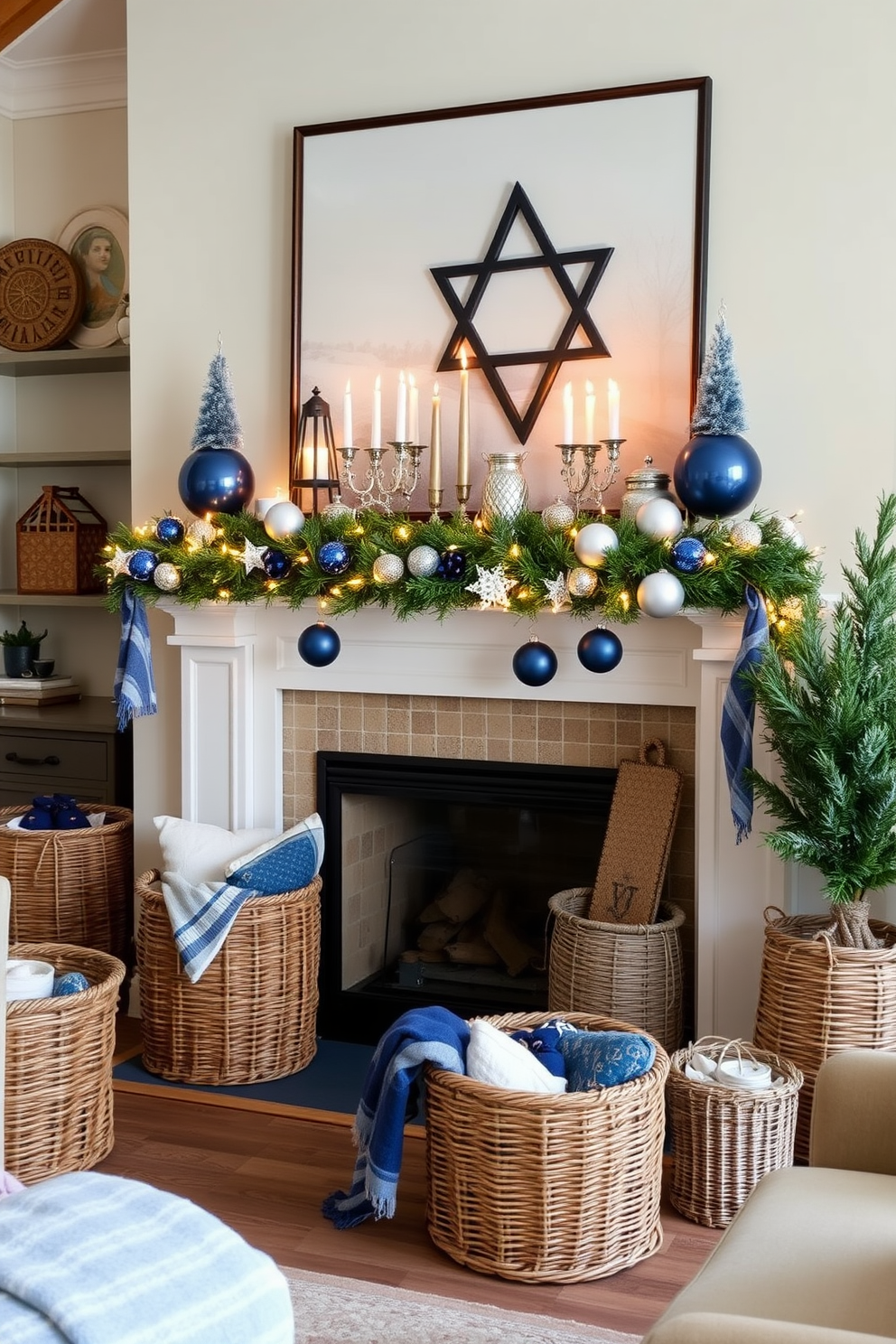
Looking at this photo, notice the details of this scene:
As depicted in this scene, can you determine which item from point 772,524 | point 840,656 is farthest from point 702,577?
point 840,656

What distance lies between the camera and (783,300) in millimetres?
3113

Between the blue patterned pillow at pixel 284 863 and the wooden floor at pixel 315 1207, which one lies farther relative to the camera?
the blue patterned pillow at pixel 284 863

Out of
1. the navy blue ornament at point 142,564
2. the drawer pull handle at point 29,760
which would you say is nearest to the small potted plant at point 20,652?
the drawer pull handle at point 29,760

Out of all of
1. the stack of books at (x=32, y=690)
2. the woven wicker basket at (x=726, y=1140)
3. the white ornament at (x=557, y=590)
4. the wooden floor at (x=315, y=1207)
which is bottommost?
the wooden floor at (x=315, y=1207)

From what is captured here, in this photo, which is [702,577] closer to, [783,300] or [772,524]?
[772,524]

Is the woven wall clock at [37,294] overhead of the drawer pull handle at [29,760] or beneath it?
overhead

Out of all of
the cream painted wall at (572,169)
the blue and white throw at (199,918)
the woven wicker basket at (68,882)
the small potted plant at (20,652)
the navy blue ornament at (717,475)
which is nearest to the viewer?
the navy blue ornament at (717,475)

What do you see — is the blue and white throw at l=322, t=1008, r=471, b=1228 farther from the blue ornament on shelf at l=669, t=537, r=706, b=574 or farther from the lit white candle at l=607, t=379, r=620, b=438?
the lit white candle at l=607, t=379, r=620, b=438

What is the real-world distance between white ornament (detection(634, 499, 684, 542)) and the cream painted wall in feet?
0.96

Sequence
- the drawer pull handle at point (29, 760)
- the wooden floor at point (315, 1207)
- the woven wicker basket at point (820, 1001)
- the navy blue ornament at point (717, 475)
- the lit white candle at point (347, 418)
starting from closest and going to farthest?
the wooden floor at point (315, 1207)
the woven wicker basket at point (820, 1001)
the navy blue ornament at point (717, 475)
the lit white candle at point (347, 418)
the drawer pull handle at point (29, 760)

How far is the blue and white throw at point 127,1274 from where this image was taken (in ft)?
4.86

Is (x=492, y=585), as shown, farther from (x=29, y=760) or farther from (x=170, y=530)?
(x=29, y=760)

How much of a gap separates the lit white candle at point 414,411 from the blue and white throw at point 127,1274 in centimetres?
211

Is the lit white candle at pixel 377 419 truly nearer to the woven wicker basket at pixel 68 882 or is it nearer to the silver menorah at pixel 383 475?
the silver menorah at pixel 383 475
